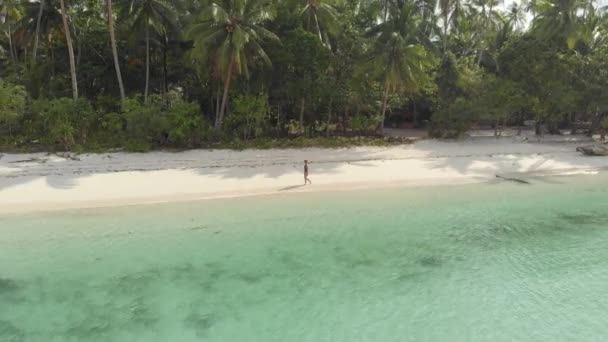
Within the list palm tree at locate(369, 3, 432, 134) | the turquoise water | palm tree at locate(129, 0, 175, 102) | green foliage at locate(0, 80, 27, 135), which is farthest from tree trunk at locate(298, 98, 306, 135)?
green foliage at locate(0, 80, 27, 135)

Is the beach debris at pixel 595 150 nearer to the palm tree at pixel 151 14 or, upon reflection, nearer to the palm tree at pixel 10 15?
the palm tree at pixel 151 14

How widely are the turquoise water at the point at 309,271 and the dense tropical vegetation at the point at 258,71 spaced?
34.1 ft

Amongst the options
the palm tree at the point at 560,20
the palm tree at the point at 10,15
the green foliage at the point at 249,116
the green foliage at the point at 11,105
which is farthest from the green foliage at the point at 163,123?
the palm tree at the point at 560,20

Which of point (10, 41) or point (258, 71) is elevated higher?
point (10, 41)

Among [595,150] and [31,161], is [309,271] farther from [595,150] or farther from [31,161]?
[595,150]

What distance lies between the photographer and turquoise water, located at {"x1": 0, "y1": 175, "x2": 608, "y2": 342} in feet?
29.9

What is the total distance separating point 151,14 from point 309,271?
70.2ft

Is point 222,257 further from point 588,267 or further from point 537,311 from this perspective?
point 588,267

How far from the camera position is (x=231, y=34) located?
23125mm

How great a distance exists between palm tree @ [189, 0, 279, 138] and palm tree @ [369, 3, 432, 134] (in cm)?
714

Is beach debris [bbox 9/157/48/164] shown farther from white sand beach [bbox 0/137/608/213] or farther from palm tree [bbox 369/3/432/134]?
palm tree [bbox 369/3/432/134]

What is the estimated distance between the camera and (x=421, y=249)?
13.2 m

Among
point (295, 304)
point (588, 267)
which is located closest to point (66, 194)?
point (295, 304)

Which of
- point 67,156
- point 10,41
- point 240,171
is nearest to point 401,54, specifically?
point 240,171
